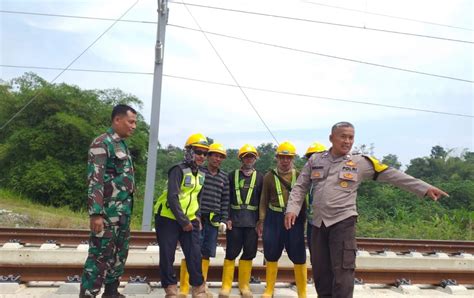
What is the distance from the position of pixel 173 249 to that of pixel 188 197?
59 centimetres

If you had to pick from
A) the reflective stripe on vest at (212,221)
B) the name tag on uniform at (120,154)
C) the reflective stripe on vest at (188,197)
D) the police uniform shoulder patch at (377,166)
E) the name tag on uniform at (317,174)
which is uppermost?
the police uniform shoulder patch at (377,166)

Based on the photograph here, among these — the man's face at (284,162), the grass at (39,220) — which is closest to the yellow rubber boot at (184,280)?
the man's face at (284,162)

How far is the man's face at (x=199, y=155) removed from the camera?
4.84 m

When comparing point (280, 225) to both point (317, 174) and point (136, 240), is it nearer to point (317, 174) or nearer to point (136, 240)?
point (317, 174)

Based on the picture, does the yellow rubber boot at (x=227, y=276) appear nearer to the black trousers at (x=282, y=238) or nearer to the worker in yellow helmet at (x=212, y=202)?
the worker in yellow helmet at (x=212, y=202)

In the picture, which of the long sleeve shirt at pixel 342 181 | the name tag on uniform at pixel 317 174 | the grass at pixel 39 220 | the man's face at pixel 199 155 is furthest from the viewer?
the grass at pixel 39 220

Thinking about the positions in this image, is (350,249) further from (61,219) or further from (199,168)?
(61,219)

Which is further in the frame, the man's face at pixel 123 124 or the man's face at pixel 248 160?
the man's face at pixel 248 160

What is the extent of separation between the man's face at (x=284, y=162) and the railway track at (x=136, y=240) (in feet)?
12.1

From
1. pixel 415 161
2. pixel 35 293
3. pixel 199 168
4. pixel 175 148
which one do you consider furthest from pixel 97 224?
pixel 415 161

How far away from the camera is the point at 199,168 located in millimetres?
4965

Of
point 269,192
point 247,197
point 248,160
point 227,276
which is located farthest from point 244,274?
point 248,160

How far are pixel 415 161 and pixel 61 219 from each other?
28963 mm

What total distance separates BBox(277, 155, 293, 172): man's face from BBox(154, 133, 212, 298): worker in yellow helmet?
1.01m
